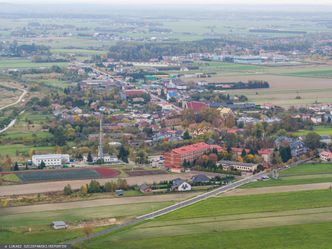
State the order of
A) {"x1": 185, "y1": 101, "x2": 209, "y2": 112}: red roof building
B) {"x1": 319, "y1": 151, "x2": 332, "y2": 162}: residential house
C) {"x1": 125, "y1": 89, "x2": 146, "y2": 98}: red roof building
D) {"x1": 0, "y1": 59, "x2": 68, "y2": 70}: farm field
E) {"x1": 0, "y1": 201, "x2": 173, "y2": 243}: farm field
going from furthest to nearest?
{"x1": 0, "y1": 59, "x2": 68, "y2": 70}: farm field, {"x1": 125, "y1": 89, "x2": 146, "y2": 98}: red roof building, {"x1": 185, "y1": 101, "x2": 209, "y2": 112}: red roof building, {"x1": 319, "y1": 151, "x2": 332, "y2": 162}: residential house, {"x1": 0, "y1": 201, "x2": 173, "y2": 243}: farm field

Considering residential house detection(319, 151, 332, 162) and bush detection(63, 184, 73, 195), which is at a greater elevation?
bush detection(63, 184, 73, 195)

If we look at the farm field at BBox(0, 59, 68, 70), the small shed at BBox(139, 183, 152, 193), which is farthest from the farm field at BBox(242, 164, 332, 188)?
the farm field at BBox(0, 59, 68, 70)

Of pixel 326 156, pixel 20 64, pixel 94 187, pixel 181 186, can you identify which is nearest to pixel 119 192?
pixel 94 187

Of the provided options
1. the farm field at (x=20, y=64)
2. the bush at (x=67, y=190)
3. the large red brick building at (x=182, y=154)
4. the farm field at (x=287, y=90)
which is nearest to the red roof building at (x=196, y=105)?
the farm field at (x=287, y=90)

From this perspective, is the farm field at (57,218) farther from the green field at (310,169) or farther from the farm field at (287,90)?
the farm field at (287,90)

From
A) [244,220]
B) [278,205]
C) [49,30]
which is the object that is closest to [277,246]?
[244,220]

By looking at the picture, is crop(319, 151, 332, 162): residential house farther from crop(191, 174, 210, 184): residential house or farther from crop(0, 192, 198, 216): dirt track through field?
crop(0, 192, 198, 216): dirt track through field

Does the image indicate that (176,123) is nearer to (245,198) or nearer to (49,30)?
(245,198)

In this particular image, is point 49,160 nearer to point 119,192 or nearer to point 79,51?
point 119,192
